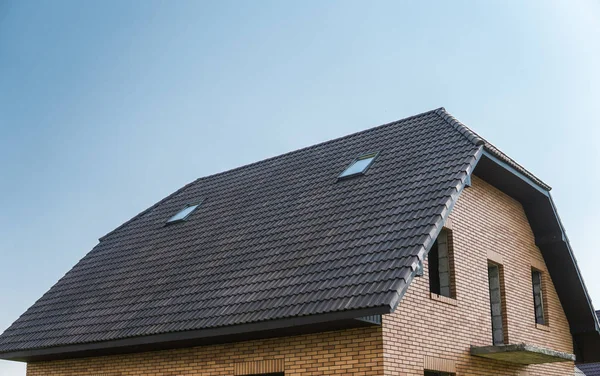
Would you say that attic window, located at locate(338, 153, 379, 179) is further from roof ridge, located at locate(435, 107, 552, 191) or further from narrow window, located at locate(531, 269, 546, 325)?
narrow window, located at locate(531, 269, 546, 325)

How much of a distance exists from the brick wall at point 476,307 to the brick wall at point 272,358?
12.5 inches

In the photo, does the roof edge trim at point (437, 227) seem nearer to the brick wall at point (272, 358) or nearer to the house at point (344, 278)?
the house at point (344, 278)

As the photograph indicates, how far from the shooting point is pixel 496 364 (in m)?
13.4

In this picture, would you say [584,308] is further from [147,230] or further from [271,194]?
[147,230]

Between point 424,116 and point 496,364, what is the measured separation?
5.15m

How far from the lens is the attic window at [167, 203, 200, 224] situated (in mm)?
16734

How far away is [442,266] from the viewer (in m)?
13.0

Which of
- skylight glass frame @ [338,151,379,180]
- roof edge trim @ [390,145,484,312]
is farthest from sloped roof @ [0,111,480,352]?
skylight glass frame @ [338,151,379,180]

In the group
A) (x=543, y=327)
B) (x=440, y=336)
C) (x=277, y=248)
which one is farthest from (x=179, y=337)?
(x=543, y=327)

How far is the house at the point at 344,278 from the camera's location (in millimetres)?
10766

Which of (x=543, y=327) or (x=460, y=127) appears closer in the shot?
(x=460, y=127)

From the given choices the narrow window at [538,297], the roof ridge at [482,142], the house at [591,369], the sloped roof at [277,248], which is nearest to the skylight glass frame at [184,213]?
the sloped roof at [277,248]

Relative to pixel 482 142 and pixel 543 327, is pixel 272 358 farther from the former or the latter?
pixel 543 327

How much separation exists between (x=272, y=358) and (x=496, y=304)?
5.12m
